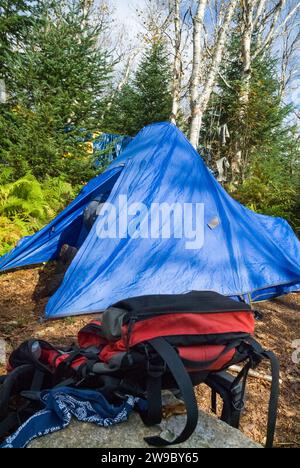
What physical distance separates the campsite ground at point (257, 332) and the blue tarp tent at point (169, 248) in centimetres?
21

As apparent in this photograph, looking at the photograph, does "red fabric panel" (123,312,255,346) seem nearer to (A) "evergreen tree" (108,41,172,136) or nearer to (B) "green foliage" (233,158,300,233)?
(B) "green foliage" (233,158,300,233)

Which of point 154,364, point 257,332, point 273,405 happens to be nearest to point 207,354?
point 154,364

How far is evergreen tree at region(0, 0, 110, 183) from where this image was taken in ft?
24.0

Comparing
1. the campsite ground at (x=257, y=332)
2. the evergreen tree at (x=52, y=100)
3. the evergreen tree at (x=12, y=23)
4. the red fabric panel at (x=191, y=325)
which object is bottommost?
the campsite ground at (x=257, y=332)

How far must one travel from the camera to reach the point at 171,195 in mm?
3971

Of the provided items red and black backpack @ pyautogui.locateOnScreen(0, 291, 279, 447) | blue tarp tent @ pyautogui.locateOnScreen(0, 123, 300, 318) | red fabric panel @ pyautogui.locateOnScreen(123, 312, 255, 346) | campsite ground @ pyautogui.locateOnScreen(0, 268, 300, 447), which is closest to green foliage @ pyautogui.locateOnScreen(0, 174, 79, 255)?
campsite ground @ pyautogui.locateOnScreen(0, 268, 300, 447)

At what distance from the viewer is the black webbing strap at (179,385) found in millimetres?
1213

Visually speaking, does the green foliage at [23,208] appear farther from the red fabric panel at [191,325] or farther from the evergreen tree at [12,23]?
the red fabric panel at [191,325]

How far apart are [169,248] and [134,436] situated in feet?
8.14

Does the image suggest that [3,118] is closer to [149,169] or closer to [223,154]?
[149,169]

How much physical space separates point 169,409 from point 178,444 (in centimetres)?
17

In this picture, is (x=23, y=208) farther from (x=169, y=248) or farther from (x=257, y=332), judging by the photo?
(x=257, y=332)

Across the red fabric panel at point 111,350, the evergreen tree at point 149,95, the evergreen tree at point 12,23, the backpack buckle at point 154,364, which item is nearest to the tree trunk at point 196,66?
the evergreen tree at point 12,23

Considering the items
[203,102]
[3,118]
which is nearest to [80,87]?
→ [3,118]
